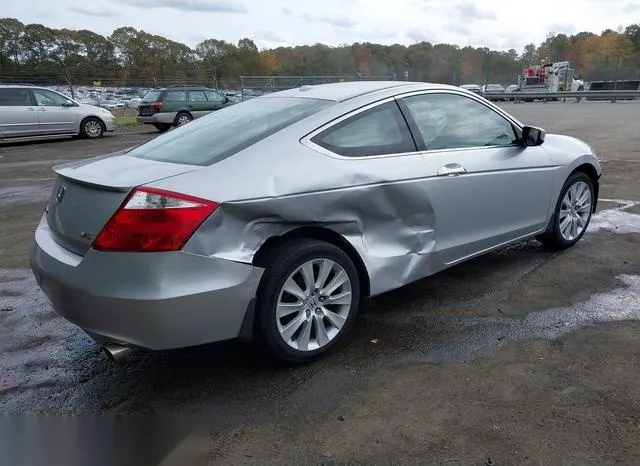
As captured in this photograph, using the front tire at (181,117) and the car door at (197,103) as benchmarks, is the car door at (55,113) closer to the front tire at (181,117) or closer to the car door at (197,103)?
the front tire at (181,117)

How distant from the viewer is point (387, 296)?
4352 millimetres

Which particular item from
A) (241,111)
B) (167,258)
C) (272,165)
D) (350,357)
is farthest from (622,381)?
(241,111)

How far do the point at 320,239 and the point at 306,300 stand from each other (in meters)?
0.36

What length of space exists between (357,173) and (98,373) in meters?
1.93

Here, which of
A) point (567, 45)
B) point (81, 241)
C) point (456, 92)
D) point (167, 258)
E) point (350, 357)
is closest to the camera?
point (167, 258)

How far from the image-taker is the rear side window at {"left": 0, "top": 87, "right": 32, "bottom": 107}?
15.6 m

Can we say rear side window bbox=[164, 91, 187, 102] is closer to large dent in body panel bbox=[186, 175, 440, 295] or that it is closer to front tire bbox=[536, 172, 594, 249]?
front tire bbox=[536, 172, 594, 249]

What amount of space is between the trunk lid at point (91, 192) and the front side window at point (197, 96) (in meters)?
17.0

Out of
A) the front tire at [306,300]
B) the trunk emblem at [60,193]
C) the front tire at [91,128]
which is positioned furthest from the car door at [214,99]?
the front tire at [306,300]

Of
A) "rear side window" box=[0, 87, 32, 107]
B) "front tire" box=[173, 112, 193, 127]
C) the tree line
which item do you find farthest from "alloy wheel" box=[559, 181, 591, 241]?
the tree line

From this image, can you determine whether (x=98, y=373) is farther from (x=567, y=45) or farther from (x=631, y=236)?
(x=567, y=45)

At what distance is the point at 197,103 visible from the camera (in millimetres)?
19578

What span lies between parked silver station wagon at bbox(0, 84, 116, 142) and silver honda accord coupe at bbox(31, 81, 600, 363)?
14221 mm

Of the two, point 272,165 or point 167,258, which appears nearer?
point 167,258
